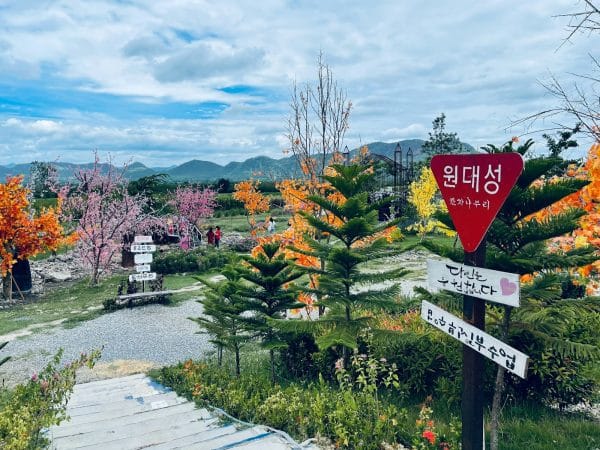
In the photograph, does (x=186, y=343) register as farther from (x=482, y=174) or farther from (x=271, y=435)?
(x=482, y=174)

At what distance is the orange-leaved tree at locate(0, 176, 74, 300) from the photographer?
36.0 ft

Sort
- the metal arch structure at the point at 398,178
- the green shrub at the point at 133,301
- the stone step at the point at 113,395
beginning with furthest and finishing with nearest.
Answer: the metal arch structure at the point at 398,178
the green shrub at the point at 133,301
the stone step at the point at 113,395

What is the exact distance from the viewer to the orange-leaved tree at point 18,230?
36.0 ft

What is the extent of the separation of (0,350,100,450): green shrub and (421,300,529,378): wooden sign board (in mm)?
2458

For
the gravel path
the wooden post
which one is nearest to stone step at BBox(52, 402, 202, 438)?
the gravel path

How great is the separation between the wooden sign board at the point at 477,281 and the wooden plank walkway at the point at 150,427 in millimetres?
1583

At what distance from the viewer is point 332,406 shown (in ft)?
11.7

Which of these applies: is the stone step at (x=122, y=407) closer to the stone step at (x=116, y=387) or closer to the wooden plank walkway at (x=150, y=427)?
the wooden plank walkway at (x=150, y=427)

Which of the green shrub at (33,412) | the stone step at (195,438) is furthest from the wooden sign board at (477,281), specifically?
the green shrub at (33,412)

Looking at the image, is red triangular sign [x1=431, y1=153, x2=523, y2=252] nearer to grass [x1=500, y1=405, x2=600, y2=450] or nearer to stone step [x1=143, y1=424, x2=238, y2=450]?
grass [x1=500, y1=405, x2=600, y2=450]

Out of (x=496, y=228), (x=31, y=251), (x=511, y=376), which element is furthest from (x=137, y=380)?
(x=31, y=251)

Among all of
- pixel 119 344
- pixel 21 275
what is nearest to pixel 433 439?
pixel 119 344

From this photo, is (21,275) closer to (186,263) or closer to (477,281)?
(186,263)

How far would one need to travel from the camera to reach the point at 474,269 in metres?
2.39
